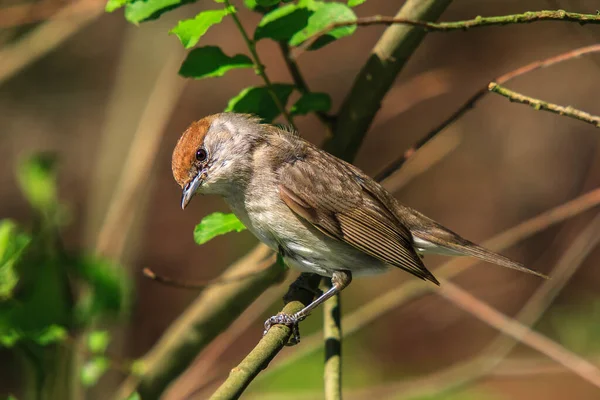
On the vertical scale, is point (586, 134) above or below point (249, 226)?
below

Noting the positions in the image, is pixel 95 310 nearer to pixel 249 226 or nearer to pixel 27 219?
pixel 249 226

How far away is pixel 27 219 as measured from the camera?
8461 mm

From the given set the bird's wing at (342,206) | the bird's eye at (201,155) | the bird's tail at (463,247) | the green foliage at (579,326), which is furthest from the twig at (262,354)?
the green foliage at (579,326)

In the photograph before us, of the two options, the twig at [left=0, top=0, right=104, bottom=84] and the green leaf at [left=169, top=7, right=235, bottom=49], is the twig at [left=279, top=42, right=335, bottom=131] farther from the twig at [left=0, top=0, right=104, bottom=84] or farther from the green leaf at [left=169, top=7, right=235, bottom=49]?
the twig at [left=0, top=0, right=104, bottom=84]

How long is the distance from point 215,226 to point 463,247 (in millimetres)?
1281

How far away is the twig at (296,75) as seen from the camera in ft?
9.70

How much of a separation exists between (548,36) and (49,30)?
6629 millimetres

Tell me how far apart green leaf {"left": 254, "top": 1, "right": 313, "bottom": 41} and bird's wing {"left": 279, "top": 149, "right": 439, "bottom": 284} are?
2.28 feet

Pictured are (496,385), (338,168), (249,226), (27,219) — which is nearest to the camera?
(249,226)

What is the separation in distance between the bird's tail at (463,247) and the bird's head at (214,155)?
967 mm

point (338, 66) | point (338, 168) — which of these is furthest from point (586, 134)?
point (338, 168)

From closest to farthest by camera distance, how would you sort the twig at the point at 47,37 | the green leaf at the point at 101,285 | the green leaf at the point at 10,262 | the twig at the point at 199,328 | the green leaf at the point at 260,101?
the green leaf at the point at 101,285
the green leaf at the point at 10,262
the green leaf at the point at 260,101
the twig at the point at 199,328
the twig at the point at 47,37

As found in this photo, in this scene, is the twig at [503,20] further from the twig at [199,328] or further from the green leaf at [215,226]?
the twig at [199,328]

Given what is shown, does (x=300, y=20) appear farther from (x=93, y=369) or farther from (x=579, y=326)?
(x=579, y=326)
